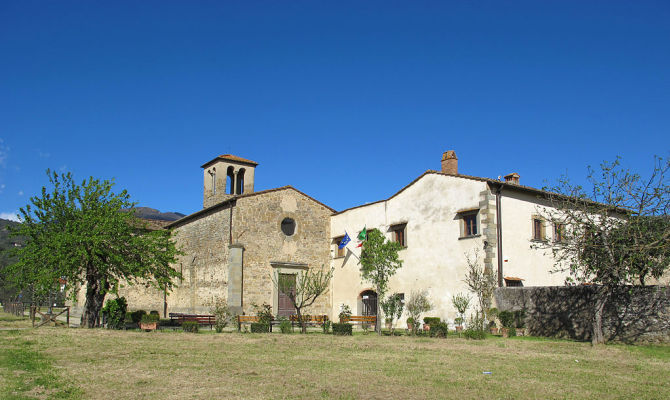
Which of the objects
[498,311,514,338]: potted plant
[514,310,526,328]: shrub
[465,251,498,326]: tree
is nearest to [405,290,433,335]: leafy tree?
[465,251,498,326]: tree

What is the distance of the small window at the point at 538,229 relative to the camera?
2616 cm

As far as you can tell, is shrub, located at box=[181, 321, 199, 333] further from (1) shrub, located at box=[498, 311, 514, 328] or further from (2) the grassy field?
(1) shrub, located at box=[498, 311, 514, 328]

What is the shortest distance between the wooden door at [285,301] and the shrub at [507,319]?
12.9 metres

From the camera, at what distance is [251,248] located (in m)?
30.7

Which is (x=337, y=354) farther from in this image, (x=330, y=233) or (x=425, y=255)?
(x=330, y=233)

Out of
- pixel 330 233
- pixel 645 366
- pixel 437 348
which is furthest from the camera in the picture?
pixel 330 233

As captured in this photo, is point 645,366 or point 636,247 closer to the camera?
point 645,366

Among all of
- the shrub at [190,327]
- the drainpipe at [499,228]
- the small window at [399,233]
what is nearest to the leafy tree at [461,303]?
the drainpipe at [499,228]

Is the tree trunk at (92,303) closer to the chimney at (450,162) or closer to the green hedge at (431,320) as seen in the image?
the green hedge at (431,320)

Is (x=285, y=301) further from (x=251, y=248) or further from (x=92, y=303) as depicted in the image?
(x=92, y=303)

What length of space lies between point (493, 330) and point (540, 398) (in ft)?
46.0

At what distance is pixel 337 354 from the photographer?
1520 cm

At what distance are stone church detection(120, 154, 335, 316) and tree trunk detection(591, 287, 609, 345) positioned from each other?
1765 centimetres

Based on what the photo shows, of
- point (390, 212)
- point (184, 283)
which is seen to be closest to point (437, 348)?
point (390, 212)
